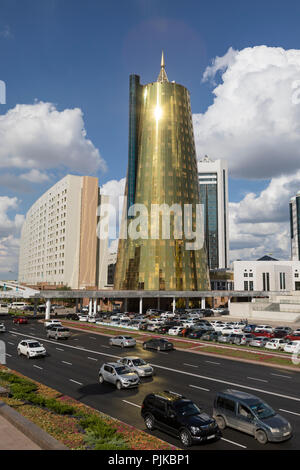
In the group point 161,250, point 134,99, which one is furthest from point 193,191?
point 134,99

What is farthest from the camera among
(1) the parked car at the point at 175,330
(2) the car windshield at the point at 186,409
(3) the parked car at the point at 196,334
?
(1) the parked car at the point at 175,330

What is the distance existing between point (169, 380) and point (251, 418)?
11205mm

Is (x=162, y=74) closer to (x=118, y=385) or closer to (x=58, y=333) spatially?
(x=58, y=333)

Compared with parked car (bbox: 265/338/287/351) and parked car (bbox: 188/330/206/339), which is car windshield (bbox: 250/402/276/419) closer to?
parked car (bbox: 265/338/287/351)

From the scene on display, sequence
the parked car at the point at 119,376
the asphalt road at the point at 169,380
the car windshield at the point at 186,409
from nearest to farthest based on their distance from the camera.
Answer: the car windshield at the point at 186,409 → the asphalt road at the point at 169,380 → the parked car at the point at 119,376

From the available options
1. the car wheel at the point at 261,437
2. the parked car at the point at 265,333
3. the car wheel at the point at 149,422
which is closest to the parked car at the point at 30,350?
the car wheel at the point at 149,422

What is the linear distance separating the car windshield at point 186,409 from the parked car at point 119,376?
8.47m

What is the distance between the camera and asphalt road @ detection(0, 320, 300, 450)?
17531 mm

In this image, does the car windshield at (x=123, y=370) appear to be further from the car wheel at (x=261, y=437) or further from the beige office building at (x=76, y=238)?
the beige office building at (x=76, y=238)

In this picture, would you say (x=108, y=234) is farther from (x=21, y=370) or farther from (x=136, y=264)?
(x=21, y=370)

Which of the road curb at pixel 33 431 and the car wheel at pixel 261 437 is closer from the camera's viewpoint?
the road curb at pixel 33 431

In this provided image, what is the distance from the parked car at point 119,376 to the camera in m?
23.5

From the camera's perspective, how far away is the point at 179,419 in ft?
49.2

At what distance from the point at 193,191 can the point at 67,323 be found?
6186 cm
